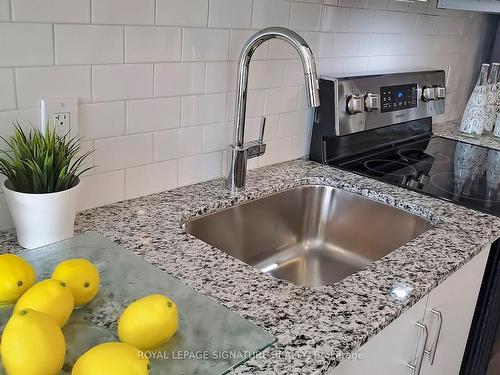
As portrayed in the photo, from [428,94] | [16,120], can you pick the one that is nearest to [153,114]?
[16,120]

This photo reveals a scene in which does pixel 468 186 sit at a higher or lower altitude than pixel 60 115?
lower

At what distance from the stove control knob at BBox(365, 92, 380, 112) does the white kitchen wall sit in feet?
0.44

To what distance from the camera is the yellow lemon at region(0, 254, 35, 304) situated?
0.75 m

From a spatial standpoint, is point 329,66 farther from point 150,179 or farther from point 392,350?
point 392,350

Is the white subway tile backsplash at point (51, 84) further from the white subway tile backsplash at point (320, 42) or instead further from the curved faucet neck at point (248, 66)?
the white subway tile backsplash at point (320, 42)

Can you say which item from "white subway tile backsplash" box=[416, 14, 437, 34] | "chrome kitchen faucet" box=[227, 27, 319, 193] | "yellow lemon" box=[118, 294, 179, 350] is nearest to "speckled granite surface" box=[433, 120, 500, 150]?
"white subway tile backsplash" box=[416, 14, 437, 34]

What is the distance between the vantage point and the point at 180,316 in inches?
31.3

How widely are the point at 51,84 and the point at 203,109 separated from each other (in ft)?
1.35

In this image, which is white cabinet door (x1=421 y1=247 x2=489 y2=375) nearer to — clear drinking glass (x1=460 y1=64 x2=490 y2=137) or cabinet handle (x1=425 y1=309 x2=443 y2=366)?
cabinet handle (x1=425 y1=309 x2=443 y2=366)

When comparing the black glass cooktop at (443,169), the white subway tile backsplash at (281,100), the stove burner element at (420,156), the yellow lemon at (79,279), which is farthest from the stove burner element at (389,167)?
the yellow lemon at (79,279)

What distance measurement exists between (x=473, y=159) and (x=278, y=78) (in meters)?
0.86

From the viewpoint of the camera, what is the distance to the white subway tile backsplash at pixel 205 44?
1.22 meters

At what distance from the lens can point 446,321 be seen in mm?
1199

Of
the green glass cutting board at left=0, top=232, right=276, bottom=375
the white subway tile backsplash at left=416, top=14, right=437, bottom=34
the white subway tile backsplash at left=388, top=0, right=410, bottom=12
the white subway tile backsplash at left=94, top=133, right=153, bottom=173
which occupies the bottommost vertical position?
the green glass cutting board at left=0, top=232, right=276, bottom=375
